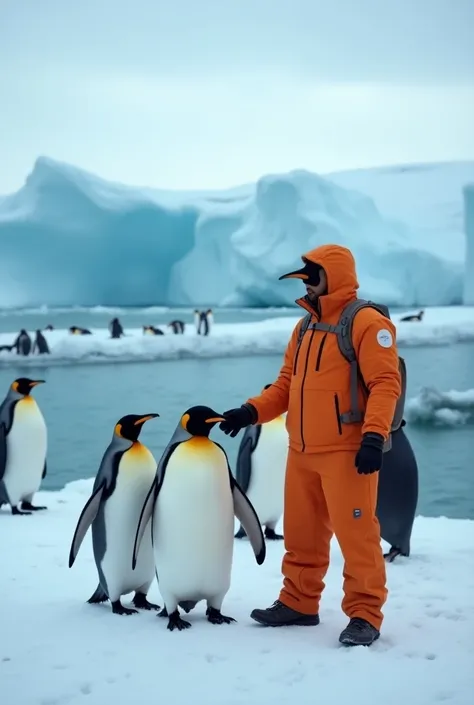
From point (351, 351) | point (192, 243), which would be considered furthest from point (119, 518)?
point (192, 243)

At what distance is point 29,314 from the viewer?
28.9 metres

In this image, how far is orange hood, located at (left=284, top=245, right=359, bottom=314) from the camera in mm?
1968

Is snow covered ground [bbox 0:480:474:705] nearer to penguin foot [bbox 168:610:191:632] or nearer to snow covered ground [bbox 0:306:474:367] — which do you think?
penguin foot [bbox 168:610:191:632]

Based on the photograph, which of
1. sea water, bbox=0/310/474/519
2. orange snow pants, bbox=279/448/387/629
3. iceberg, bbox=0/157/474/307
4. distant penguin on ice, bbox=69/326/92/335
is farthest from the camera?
A: iceberg, bbox=0/157/474/307

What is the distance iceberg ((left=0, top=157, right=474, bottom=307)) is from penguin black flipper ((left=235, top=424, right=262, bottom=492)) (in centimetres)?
1601

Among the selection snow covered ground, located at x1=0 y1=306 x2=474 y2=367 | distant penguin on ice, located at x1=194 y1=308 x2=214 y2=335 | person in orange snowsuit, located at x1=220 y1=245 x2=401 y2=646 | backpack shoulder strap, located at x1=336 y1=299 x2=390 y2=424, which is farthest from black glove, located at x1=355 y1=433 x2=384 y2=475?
distant penguin on ice, located at x1=194 y1=308 x2=214 y2=335

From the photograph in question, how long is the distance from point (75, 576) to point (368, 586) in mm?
1083

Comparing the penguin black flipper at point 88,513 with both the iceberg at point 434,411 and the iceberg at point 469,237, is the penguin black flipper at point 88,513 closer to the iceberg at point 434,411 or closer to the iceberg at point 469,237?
the iceberg at point 434,411

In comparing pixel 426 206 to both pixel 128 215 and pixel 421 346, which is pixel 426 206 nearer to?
pixel 128 215

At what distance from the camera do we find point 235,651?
1851 millimetres

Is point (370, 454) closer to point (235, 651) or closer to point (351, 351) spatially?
point (351, 351)

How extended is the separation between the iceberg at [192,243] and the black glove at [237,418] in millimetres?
17287

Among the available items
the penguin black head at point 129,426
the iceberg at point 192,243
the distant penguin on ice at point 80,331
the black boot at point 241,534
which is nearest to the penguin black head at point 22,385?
the black boot at point 241,534

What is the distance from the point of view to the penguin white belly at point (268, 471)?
3439 mm
